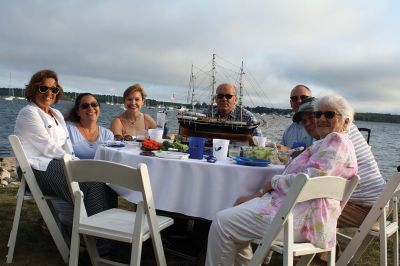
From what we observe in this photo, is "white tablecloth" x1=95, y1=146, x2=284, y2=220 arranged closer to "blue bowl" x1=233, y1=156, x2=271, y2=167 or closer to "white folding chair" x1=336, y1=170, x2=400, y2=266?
"blue bowl" x1=233, y1=156, x2=271, y2=167

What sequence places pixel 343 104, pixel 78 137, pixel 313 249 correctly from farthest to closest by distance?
pixel 78 137, pixel 343 104, pixel 313 249

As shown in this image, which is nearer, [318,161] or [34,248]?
[318,161]

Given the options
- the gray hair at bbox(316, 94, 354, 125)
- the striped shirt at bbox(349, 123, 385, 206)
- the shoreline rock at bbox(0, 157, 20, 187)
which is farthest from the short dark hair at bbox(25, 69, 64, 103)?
the shoreline rock at bbox(0, 157, 20, 187)

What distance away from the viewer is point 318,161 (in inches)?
117

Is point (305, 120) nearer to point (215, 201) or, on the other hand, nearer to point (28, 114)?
point (215, 201)

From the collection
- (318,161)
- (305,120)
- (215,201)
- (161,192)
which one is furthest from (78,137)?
(318,161)

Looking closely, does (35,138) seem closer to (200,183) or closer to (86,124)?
(86,124)

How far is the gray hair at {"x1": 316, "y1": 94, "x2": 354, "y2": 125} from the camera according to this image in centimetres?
334

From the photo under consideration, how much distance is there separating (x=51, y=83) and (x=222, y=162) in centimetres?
235

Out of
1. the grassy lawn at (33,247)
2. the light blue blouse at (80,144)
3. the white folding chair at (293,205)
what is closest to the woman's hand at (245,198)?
the white folding chair at (293,205)

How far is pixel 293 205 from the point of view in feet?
8.47

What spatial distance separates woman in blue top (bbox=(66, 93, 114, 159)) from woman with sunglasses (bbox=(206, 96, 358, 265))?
2.46 meters

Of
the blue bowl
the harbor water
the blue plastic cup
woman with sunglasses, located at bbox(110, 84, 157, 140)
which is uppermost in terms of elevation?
woman with sunglasses, located at bbox(110, 84, 157, 140)

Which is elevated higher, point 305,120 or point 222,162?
point 305,120
